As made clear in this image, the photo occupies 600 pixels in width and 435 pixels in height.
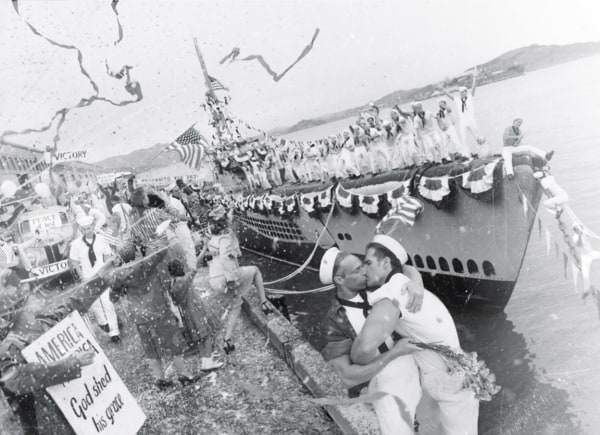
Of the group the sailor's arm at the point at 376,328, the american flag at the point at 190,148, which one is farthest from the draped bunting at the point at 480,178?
the sailor's arm at the point at 376,328

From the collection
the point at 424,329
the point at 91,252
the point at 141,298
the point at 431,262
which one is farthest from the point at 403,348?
the point at 431,262

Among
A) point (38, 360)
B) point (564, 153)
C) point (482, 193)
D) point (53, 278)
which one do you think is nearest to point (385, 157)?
point (482, 193)

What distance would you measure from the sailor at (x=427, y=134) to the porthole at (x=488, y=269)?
2.44m

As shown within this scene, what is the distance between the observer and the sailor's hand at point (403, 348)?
274 cm

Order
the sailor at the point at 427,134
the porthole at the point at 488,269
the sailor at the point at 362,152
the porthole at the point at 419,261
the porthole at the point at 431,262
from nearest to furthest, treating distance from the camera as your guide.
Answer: the porthole at the point at 488,269, the sailor at the point at 427,134, the porthole at the point at 431,262, the porthole at the point at 419,261, the sailor at the point at 362,152

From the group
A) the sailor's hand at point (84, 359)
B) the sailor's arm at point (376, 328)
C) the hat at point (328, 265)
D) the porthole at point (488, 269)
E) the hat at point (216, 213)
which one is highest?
the hat at point (216, 213)

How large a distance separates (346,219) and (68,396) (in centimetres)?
969

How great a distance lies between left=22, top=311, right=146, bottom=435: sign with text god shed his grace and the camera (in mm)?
3164

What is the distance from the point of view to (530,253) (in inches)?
534

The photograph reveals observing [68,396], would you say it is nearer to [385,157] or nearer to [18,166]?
[385,157]

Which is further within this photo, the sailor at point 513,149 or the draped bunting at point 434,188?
the draped bunting at point 434,188

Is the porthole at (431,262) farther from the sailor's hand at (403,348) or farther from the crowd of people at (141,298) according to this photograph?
the sailor's hand at (403,348)

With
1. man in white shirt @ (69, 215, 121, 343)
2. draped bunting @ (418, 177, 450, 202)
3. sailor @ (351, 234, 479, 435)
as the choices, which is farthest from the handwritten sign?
sailor @ (351, 234, 479, 435)

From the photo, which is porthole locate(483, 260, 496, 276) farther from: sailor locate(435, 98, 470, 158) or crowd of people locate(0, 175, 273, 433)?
crowd of people locate(0, 175, 273, 433)
